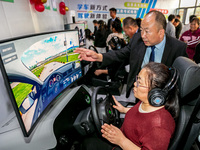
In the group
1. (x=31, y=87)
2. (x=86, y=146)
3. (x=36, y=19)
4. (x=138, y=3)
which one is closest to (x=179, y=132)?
(x=86, y=146)

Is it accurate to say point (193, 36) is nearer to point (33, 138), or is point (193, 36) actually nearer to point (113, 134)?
point (113, 134)

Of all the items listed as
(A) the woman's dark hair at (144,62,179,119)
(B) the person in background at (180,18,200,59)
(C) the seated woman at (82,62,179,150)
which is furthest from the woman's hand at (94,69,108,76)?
(B) the person in background at (180,18,200,59)

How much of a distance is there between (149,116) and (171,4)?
1007 cm

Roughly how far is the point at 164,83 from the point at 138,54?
826 millimetres

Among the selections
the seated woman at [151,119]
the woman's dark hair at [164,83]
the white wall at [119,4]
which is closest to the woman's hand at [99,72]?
the seated woman at [151,119]

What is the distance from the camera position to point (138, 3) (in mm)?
7703

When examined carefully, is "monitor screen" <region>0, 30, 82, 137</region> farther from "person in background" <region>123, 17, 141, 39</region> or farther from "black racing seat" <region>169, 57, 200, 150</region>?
"person in background" <region>123, 17, 141, 39</region>

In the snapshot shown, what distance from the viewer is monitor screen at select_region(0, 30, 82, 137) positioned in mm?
778

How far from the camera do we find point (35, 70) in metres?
1.04

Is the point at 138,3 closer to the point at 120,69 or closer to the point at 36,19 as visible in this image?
the point at 120,69

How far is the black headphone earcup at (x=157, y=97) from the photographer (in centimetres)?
85

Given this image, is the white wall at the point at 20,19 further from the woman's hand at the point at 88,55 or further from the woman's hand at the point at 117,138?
the woman's hand at the point at 117,138

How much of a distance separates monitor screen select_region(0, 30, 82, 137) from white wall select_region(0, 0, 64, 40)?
35cm

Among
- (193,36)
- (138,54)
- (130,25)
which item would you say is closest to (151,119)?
(138,54)
